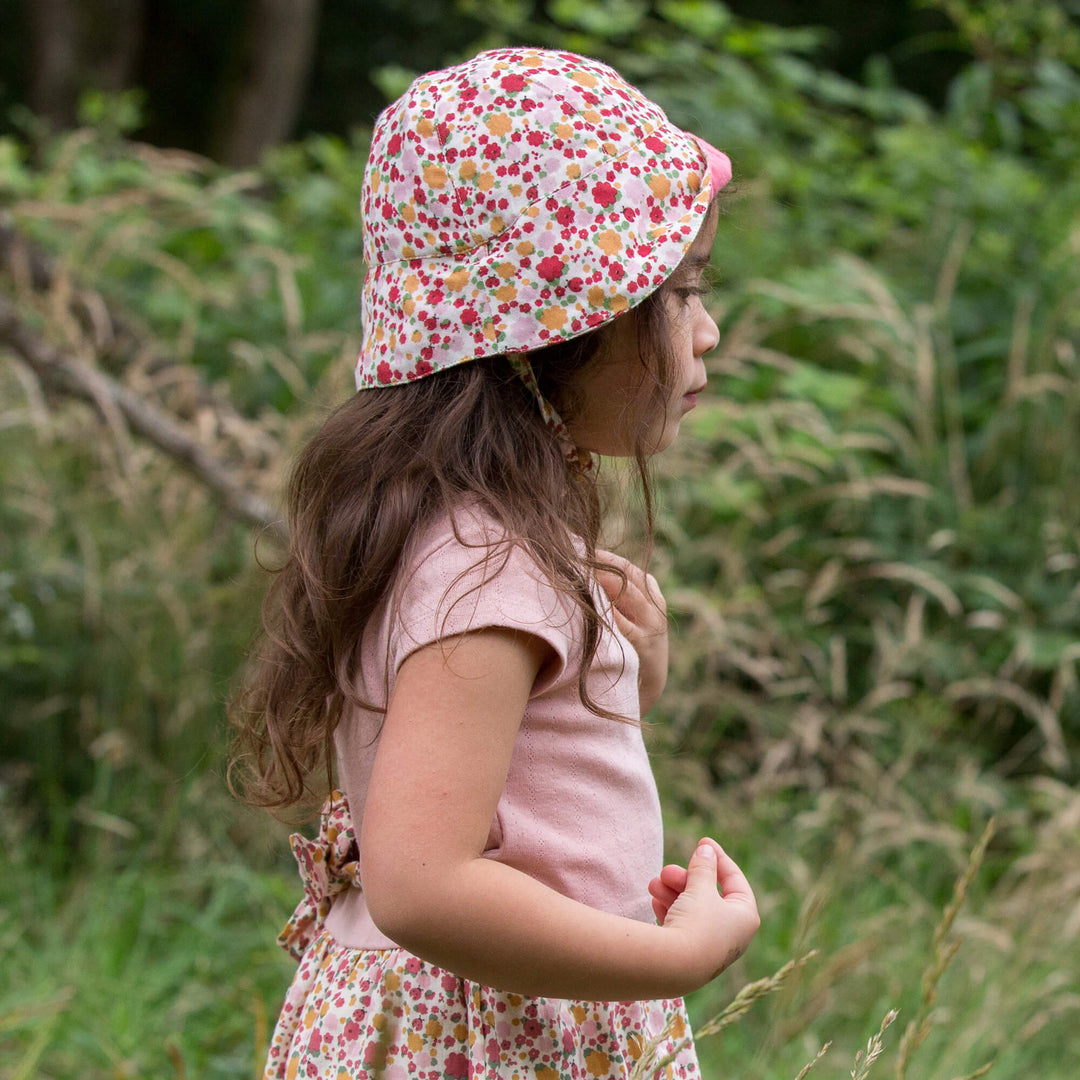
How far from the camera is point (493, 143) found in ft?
3.82

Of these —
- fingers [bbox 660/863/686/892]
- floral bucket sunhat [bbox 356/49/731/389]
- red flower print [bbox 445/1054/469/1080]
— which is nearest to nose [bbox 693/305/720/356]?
floral bucket sunhat [bbox 356/49/731/389]

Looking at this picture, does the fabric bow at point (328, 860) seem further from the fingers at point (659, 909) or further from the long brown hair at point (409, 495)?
the fingers at point (659, 909)

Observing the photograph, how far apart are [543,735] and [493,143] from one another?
0.53m

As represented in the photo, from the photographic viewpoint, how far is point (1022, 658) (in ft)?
10.6

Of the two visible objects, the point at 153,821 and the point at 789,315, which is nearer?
the point at 153,821

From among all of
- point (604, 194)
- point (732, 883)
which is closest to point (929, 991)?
point (732, 883)

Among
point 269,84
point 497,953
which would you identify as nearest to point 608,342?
point 497,953

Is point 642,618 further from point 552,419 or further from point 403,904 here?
point 403,904

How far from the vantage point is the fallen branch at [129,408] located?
3.13 m

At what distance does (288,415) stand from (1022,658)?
7.27 feet

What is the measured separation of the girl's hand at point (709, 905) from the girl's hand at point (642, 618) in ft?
0.80

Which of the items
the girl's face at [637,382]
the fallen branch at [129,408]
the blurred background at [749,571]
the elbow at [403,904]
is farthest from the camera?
the fallen branch at [129,408]

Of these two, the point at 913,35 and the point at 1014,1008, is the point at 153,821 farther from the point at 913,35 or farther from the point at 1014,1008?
the point at 913,35

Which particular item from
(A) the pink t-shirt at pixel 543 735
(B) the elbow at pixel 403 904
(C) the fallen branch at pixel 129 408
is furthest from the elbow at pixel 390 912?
(C) the fallen branch at pixel 129 408
